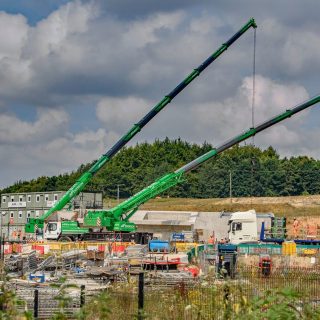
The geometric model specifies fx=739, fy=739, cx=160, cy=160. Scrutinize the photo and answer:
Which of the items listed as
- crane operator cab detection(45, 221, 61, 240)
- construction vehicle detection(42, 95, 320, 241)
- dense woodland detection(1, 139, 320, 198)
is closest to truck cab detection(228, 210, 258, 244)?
construction vehicle detection(42, 95, 320, 241)

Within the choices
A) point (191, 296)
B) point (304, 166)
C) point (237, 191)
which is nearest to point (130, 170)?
point (237, 191)

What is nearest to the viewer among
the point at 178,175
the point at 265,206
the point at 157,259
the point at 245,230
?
the point at 157,259

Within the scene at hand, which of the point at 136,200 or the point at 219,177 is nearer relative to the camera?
the point at 136,200

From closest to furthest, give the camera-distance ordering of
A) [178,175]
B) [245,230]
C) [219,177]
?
1. [245,230]
2. [178,175]
3. [219,177]

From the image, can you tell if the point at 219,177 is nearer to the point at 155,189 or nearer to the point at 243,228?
the point at 155,189

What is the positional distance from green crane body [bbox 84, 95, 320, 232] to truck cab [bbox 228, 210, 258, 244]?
7.20 metres

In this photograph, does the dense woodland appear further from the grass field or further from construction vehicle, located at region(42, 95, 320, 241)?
construction vehicle, located at region(42, 95, 320, 241)

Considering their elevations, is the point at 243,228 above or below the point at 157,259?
above

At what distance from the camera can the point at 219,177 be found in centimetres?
14400

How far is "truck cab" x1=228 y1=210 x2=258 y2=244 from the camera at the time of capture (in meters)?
47.6

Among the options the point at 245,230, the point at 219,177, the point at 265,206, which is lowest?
the point at 245,230

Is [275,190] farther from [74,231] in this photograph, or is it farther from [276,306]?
[276,306]

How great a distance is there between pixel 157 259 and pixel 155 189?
2150cm

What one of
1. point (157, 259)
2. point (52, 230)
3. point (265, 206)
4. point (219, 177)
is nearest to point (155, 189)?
point (52, 230)
